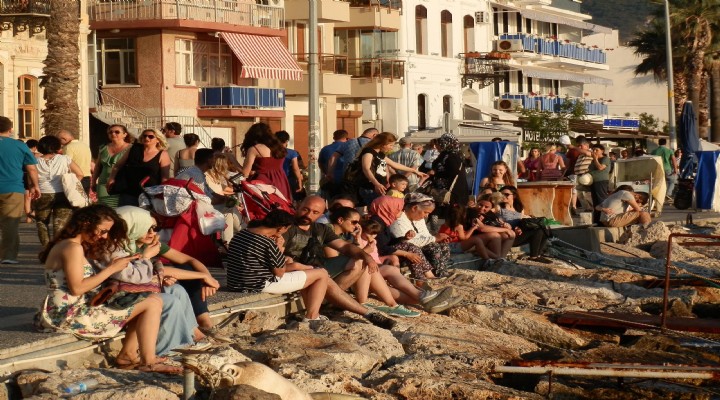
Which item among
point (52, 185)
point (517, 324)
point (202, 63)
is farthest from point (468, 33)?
point (517, 324)

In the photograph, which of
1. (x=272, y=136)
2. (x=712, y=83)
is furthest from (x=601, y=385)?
(x=712, y=83)

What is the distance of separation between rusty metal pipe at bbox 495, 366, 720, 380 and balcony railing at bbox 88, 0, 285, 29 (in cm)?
3102

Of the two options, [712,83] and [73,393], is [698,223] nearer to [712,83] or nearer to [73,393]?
[73,393]

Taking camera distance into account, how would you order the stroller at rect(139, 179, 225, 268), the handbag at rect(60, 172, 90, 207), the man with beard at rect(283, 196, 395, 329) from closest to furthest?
the man with beard at rect(283, 196, 395, 329) < the stroller at rect(139, 179, 225, 268) < the handbag at rect(60, 172, 90, 207)

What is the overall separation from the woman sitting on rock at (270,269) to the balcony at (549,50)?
170 feet

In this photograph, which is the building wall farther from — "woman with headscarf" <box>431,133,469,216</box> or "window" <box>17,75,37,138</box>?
"woman with headscarf" <box>431,133,469,216</box>

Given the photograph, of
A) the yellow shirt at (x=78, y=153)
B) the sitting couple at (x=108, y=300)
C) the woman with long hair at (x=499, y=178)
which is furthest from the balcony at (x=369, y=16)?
the sitting couple at (x=108, y=300)

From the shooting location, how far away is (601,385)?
11.9m

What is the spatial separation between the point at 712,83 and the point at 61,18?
45.4 meters

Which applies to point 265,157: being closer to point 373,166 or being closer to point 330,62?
point 373,166

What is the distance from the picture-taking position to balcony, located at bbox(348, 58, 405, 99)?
50500 millimetres

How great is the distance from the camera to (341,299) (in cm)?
1300

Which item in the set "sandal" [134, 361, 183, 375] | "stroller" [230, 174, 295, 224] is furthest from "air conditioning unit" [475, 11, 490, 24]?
"sandal" [134, 361, 183, 375]

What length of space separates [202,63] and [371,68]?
28.4 ft
